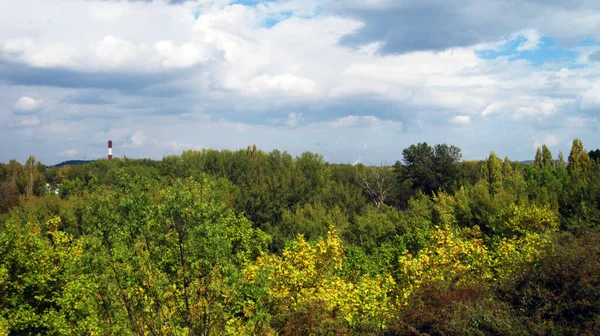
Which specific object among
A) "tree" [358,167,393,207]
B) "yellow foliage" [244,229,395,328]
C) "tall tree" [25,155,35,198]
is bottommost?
"yellow foliage" [244,229,395,328]

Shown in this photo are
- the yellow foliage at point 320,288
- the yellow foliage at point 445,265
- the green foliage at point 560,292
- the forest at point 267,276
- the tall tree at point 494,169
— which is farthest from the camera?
the tall tree at point 494,169

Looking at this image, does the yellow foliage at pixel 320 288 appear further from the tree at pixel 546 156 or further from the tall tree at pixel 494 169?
the tree at pixel 546 156

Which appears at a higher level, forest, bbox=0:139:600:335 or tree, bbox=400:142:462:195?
tree, bbox=400:142:462:195

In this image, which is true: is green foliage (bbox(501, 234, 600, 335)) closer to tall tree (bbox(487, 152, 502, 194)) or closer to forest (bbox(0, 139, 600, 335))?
forest (bbox(0, 139, 600, 335))

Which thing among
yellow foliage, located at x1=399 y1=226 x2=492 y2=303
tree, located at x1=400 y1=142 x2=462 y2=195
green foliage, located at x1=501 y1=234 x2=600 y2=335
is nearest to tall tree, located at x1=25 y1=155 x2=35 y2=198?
tree, located at x1=400 y1=142 x2=462 y2=195

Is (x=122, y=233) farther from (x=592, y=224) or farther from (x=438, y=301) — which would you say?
(x=592, y=224)

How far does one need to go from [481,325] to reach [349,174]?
262 ft

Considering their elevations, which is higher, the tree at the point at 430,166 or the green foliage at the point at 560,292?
the tree at the point at 430,166

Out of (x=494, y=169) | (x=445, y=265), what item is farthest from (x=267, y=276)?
(x=494, y=169)

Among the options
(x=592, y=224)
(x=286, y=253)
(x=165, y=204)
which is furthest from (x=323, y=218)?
(x=165, y=204)

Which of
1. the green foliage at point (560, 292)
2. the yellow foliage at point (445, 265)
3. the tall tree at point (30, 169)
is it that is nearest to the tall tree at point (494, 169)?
the yellow foliage at point (445, 265)

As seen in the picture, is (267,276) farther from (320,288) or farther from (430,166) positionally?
(430,166)

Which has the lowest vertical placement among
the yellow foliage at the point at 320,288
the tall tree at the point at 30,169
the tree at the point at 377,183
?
the yellow foliage at the point at 320,288

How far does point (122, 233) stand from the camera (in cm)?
1673
